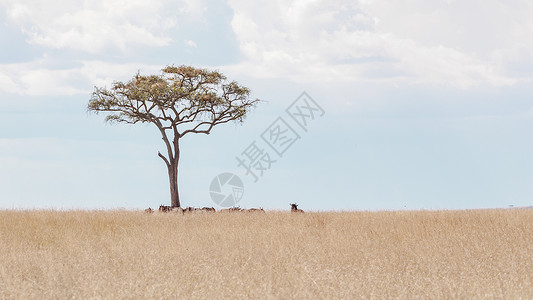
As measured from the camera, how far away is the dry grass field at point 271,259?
289 inches

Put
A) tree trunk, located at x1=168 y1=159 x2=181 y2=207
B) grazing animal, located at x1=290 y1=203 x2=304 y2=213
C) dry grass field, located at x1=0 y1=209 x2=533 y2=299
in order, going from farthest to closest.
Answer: tree trunk, located at x1=168 y1=159 x2=181 y2=207 < grazing animal, located at x1=290 y1=203 x2=304 y2=213 < dry grass field, located at x1=0 y1=209 x2=533 y2=299

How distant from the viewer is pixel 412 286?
24.9ft

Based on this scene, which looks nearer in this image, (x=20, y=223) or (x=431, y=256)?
(x=431, y=256)

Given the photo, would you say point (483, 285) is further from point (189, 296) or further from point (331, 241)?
point (331, 241)

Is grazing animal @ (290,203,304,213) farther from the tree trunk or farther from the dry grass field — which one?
the tree trunk

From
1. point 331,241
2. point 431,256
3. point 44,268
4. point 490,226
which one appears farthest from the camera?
point 490,226

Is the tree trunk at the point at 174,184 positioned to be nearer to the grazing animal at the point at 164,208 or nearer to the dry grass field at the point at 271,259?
the grazing animal at the point at 164,208

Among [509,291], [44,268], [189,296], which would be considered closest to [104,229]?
[44,268]

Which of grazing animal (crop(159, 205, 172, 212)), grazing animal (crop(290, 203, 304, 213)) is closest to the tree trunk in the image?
grazing animal (crop(159, 205, 172, 212))

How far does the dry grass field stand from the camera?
24.1 feet

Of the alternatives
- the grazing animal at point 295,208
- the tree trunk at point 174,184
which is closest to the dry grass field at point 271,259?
the grazing animal at point 295,208

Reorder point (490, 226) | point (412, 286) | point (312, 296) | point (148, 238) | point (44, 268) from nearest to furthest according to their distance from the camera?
point (312, 296), point (412, 286), point (44, 268), point (148, 238), point (490, 226)

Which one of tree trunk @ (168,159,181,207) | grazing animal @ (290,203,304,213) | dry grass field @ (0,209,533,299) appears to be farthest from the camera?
tree trunk @ (168,159,181,207)

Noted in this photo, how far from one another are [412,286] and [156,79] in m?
25.4
